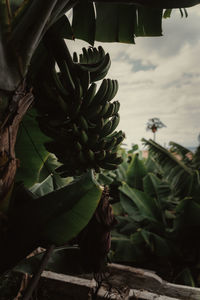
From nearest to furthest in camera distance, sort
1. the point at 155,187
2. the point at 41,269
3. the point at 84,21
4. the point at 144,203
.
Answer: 1. the point at 41,269
2. the point at 84,21
3. the point at 144,203
4. the point at 155,187

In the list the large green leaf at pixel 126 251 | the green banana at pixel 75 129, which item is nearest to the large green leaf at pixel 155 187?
the large green leaf at pixel 126 251

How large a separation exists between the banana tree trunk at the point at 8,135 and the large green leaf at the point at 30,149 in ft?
1.22

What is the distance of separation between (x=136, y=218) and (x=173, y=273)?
680mm

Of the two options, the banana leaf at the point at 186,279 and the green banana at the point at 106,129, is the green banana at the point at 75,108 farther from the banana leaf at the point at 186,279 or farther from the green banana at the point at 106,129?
the banana leaf at the point at 186,279

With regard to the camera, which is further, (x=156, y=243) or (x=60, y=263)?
(x=156, y=243)

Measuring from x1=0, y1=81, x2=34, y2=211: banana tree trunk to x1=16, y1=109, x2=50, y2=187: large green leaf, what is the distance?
14.6 inches

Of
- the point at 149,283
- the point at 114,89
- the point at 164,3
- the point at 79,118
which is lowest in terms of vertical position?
the point at 149,283

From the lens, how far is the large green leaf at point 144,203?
2.68 m

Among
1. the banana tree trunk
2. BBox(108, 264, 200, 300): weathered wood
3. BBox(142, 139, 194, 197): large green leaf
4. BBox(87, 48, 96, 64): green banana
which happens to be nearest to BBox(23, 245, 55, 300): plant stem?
the banana tree trunk

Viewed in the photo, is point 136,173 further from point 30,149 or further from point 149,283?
point 30,149

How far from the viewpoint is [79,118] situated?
0.72 metres

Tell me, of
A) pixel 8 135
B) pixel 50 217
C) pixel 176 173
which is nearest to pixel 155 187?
pixel 176 173

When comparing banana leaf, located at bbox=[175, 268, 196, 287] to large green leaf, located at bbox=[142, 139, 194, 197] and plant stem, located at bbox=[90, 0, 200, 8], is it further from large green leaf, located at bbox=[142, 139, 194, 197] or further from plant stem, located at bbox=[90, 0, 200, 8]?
plant stem, located at bbox=[90, 0, 200, 8]

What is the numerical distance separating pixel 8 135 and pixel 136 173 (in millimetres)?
2739
